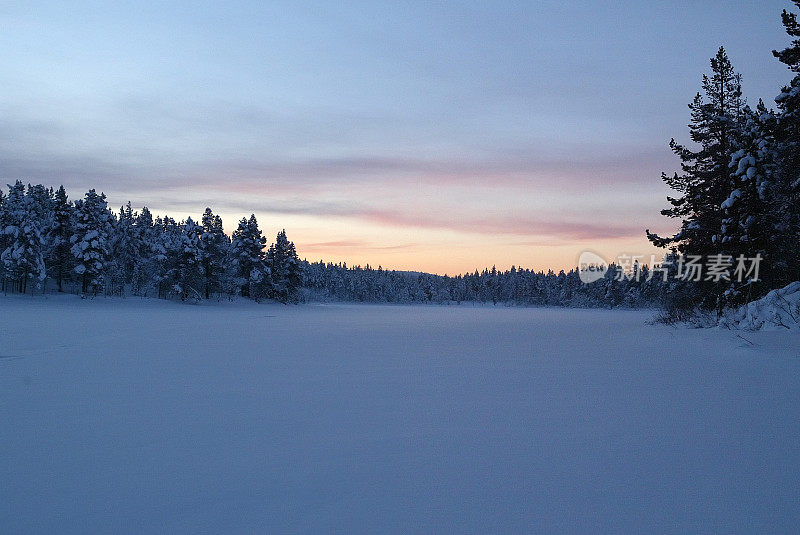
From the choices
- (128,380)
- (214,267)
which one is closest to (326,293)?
(214,267)

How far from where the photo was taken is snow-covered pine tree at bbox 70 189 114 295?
61.0 m

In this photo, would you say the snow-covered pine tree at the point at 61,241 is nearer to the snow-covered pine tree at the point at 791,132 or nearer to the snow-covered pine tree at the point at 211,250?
the snow-covered pine tree at the point at 211,250

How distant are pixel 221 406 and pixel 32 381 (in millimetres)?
5125

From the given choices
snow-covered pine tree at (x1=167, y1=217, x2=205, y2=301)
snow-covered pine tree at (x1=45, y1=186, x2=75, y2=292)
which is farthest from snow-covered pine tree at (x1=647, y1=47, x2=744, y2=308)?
snow-covered pine tree at (x1=45, y1=186, x2=75, y2=292)

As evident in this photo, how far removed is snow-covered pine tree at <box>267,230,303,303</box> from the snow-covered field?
64.6m

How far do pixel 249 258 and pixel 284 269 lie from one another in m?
7.83

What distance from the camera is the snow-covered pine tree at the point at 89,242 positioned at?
6103cm

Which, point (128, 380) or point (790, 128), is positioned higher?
point (790, 128)

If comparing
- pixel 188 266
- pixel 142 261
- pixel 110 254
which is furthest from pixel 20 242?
pixel 142 261

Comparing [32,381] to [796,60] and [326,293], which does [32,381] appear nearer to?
[796,60]

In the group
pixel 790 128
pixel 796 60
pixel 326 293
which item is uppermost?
pixel 796 60

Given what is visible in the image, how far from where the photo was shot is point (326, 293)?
531 feet

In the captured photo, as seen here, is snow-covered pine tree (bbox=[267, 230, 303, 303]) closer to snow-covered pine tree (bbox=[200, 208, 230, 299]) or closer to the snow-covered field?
snow-covered pine tree (bbox=[200, 208, 230, 299])

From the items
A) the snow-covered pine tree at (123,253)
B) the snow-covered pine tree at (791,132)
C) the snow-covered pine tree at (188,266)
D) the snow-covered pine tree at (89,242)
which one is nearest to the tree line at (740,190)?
the snow-covered pine tree at (791,132)
